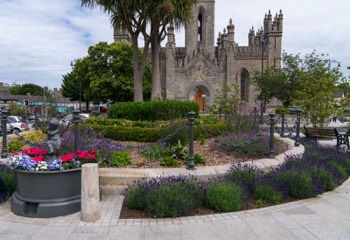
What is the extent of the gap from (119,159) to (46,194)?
1.72 meters

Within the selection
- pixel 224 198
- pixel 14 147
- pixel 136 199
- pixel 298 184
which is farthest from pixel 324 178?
pixel 14 147

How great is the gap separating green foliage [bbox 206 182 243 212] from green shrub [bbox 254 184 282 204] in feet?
1.59

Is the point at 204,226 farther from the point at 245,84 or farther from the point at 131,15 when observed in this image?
the point at 245,84

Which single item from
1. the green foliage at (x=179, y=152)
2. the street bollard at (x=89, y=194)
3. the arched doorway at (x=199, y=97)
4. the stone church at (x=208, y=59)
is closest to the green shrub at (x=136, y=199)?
the street bollard at (x=89, y=194)

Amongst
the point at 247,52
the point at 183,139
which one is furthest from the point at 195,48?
the point at 183,139

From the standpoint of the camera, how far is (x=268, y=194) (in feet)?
14.5

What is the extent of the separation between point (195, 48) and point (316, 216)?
1467 inches

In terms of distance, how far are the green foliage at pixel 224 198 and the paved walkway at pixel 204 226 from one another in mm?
112

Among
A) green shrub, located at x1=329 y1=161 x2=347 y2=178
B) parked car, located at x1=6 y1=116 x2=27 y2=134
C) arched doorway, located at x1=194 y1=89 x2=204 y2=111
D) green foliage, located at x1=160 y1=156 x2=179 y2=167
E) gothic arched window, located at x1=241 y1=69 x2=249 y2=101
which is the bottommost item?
parked car, located at x1=6 y1=116 x2=27 y2=134

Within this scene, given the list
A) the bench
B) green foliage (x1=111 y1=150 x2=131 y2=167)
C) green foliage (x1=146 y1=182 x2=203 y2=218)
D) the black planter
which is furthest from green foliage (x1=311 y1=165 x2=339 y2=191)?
the bench

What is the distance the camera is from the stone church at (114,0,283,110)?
3772 centimetres

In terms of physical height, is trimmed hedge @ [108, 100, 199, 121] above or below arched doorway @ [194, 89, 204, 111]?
below

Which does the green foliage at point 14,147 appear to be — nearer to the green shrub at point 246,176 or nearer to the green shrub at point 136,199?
the green shrub at point 136,199

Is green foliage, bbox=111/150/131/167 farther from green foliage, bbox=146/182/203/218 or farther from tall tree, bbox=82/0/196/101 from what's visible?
tall tree, bbox=82/0/196/101
